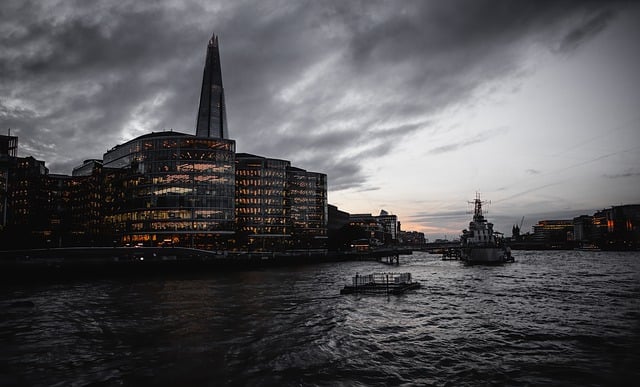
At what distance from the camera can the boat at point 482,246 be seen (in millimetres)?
141375

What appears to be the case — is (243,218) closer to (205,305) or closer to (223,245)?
(223,245)

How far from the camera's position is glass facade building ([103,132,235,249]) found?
493 feet

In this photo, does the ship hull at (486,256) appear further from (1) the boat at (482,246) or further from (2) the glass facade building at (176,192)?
(2) the glass facade building at (176,192)

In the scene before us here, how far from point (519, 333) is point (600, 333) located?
659 cm

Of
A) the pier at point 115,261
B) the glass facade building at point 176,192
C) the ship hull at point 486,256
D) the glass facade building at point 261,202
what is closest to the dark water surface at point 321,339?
the pier at point 115,261

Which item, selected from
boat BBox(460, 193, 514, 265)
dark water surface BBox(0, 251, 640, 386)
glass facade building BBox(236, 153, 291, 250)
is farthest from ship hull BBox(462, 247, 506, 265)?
dark water surface BBox(0, 251, 640, 386)

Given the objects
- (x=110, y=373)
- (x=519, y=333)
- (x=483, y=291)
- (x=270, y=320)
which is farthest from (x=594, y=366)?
(x=483, y=291)

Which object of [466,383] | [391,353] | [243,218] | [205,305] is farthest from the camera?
[243,218]

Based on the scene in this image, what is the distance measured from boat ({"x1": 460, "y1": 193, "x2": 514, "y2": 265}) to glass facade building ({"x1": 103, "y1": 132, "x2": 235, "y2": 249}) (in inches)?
3677

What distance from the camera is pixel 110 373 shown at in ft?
76.8

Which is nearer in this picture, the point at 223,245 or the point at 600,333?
the point at 600,333

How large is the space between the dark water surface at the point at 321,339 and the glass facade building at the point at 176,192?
9714cm

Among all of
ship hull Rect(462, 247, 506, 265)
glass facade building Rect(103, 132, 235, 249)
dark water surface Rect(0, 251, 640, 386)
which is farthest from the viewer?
glass facade building Rect(103, 132, 235, 249)

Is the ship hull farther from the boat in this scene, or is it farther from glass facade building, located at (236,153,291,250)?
glass facade building, located at (236,153,291,250)
